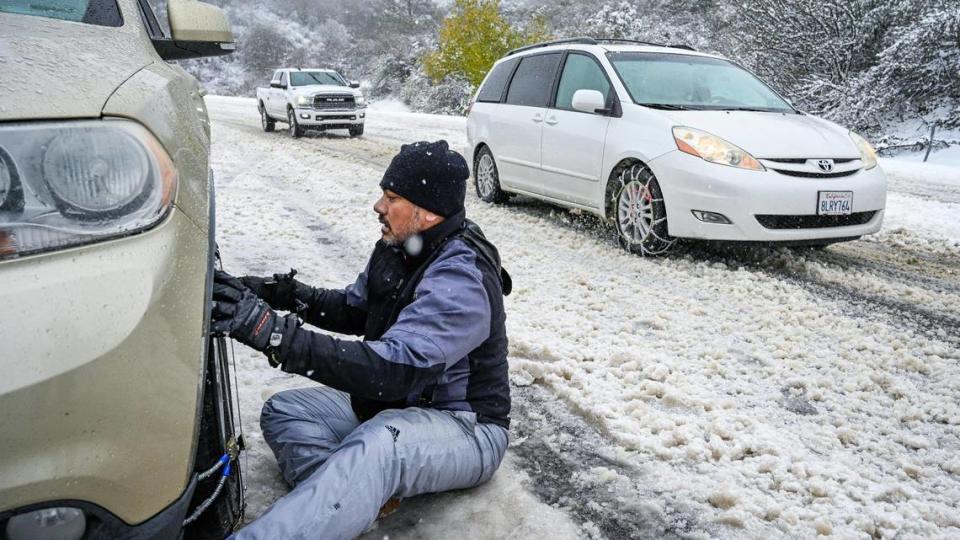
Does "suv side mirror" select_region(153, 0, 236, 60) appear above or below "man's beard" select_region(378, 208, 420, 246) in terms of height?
above

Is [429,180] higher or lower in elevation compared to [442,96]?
higher

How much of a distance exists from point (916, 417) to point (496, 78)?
18.3ft

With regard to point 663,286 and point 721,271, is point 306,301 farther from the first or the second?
point 721,271

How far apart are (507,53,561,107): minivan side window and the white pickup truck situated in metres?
8.62

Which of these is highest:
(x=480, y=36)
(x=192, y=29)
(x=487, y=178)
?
(x=480, y=36)

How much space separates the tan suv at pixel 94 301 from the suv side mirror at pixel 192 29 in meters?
1.08

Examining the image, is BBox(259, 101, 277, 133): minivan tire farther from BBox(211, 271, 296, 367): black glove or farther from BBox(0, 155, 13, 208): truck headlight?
BBox(0, 155, 13, 208): truck headlight

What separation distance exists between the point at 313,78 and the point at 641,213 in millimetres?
12831

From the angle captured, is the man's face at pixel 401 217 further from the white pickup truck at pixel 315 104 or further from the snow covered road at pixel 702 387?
the white pickup truck at pixel 315 104

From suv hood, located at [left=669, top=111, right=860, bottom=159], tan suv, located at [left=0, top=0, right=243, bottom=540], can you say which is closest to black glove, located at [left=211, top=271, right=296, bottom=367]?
tan suv, located at [left=0, top=0, right=243, bottom=540]

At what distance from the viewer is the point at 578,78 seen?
20.4ft

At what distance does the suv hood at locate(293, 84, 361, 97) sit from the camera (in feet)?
49.2

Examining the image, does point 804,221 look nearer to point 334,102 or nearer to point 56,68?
point 56,68

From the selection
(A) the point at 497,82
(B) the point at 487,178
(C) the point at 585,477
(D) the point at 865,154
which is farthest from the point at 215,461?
(A) the point at 497,82
